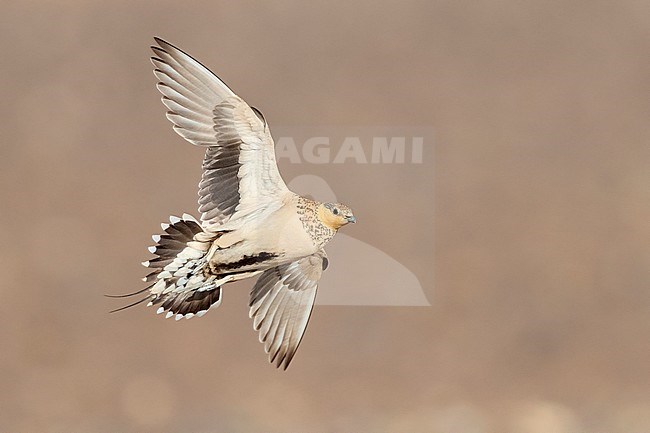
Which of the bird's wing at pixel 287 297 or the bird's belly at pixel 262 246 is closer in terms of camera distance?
the bird's belly at pixel 262 246

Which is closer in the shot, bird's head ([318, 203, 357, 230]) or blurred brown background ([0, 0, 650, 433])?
bird's head ([318, 203, 357, 230])

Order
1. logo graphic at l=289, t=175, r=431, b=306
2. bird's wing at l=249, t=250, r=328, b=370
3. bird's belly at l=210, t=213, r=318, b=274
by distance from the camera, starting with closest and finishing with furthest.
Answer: bird's belly at l=210, t=213, r=318, b=274
bird's wing at l=249, t=250, r=328, b=370
logo graphic at l=289, t=175, r=431, b=306

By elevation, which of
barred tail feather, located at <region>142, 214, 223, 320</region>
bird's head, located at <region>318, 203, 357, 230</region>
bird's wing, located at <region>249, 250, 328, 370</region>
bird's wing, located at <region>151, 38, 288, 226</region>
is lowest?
bird's wing, located at <region>249, 250, 328, 370</region>

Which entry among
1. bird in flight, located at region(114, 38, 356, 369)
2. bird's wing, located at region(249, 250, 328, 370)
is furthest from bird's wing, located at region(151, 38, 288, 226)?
bird's wing, located at region(249, 250, 328, 370)

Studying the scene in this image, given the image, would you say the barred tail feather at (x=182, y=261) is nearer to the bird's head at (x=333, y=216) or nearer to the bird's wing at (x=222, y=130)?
the bird's wing at (x=222, y=130)

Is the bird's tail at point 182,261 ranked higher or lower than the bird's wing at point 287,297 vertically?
higher

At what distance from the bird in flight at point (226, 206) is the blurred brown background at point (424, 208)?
14.9 inches

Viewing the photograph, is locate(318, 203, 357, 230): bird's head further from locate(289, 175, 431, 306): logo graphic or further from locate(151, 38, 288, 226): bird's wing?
locate(289, 175, 431, 306): logo graphic

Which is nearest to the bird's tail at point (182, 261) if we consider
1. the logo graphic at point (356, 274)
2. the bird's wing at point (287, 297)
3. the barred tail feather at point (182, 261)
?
the barred tail feather at point (182, 261)

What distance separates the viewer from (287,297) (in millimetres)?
1828

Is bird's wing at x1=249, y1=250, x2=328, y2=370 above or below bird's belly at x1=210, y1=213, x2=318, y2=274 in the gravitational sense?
below

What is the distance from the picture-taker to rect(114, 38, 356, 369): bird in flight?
165 centimetres

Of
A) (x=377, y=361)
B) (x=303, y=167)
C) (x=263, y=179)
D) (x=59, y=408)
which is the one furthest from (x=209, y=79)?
(x=59, y=408)

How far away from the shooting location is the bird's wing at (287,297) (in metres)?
1.82
